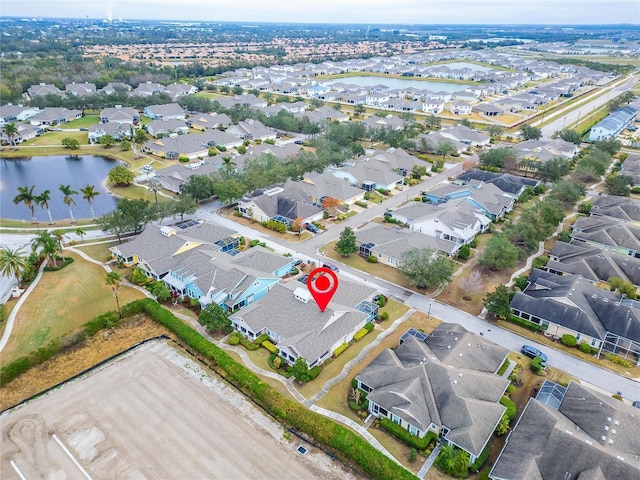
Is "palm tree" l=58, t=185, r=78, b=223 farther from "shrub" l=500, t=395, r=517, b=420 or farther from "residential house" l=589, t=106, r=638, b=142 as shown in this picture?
"residential house" l=589, t=106, r=638, b=142

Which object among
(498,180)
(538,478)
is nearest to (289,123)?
(498,180)

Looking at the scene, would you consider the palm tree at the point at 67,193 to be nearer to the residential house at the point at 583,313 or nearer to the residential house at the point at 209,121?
the residential house at the point at 209,121

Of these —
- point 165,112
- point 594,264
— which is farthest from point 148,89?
point 594,264

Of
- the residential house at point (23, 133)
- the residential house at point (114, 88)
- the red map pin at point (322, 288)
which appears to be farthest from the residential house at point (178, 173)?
the residential house at point (114, 88)

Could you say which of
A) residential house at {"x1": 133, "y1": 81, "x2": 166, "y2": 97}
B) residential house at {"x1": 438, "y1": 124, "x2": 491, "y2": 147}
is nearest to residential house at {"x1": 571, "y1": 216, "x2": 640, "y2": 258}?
residential house at {"x1": 438, "y1": 124, "x2": 491, "y2": 147}

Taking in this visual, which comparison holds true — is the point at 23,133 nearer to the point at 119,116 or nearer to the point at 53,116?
the point at 53,116

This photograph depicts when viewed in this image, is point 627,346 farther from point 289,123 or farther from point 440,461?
point 289,123

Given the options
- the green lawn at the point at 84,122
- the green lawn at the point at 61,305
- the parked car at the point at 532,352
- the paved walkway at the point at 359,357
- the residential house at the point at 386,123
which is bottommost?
the green lawn at the point at 61,305
